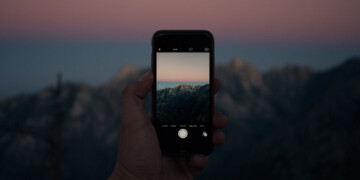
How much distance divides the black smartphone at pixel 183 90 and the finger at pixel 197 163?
0.54 ft

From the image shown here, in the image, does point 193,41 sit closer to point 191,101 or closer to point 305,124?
point 191,101

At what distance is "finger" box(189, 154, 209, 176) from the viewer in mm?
5469

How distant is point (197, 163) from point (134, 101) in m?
1.30

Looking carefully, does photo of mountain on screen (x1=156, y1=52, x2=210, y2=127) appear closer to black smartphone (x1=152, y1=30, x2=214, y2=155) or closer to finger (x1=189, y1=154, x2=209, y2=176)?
black smartphone (x1=152, y1=30, x2=214, y2=155)

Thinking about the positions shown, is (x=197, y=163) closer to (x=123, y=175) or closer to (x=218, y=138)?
(x=218, y=138)

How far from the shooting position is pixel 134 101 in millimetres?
5129

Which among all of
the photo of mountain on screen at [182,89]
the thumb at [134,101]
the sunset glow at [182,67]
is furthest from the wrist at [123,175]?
the sunset glow at [182,67]

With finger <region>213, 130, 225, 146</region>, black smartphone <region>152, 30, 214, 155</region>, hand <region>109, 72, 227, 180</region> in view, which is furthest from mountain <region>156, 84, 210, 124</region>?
hand <region>109, 72, 227, 180</region>

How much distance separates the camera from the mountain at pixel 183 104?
19.0ft

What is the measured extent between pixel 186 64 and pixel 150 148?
1426 mm

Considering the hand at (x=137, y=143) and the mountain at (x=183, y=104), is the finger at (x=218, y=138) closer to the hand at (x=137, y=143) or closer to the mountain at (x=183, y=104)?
the mountain at (x=183, y=104)

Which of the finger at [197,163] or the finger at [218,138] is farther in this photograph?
the finger at [218,138]

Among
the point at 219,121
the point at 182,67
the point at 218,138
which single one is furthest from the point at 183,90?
the point at 218,138

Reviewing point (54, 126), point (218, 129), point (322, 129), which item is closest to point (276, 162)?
point (322, 129)
